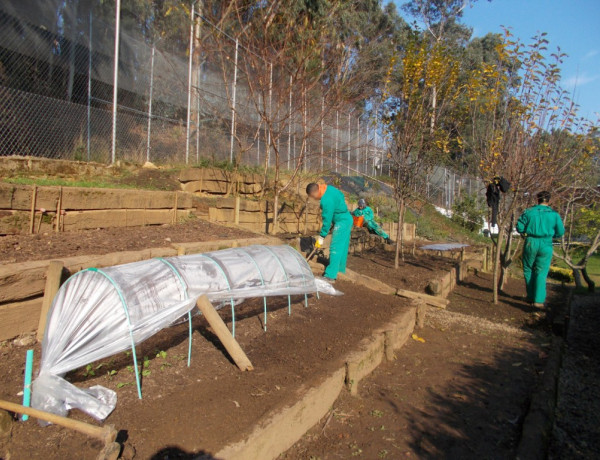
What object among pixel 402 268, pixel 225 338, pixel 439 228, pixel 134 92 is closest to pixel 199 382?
pixel 225 338

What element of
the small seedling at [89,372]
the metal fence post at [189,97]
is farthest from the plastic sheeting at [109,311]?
the metal fence post at [189,97]

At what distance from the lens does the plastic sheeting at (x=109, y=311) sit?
3057mm

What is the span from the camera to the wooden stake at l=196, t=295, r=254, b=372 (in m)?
4.01

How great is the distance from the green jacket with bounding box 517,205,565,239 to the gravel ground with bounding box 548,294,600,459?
4.91ft

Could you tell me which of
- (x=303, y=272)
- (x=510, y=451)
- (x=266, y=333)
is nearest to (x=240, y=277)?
(x=266, y=333)

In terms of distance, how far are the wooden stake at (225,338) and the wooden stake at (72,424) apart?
1449 mm

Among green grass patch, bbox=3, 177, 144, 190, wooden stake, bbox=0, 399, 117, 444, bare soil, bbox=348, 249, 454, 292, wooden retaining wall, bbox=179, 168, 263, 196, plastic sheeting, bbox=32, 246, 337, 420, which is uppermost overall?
wooden retaining wall, bbox=179, 168, 263, 196

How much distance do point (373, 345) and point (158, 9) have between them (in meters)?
11.0

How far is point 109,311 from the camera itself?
345 centimetres

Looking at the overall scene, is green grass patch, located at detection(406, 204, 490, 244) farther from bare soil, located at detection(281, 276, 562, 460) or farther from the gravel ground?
bare soil, located at detection(281, 276, 562, 460)

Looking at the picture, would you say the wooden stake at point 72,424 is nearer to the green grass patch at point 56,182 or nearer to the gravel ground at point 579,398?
the gravel ground at point 579,398

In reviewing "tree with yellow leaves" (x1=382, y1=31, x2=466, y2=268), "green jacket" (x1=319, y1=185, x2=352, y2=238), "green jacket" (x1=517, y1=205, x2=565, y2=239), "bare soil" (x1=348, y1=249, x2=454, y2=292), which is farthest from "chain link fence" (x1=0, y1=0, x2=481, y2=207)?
"green jacket" (x1=517, y1=205, x2=565, y2=239)

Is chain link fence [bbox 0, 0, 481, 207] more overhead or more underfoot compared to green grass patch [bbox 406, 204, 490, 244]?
more overhead

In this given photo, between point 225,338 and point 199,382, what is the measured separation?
46cm
